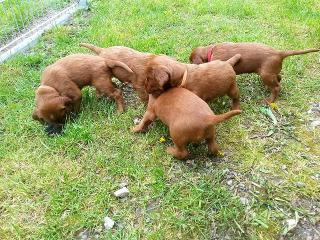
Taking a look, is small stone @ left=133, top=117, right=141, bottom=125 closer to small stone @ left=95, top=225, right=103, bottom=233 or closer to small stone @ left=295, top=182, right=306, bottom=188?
small stone @ left=95, top=225, right=103, bottom=233

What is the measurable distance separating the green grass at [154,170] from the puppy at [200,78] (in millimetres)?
404

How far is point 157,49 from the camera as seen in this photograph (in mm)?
5941

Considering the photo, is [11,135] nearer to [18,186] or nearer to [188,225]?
[18,186]

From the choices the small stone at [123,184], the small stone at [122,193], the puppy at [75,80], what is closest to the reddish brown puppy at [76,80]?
the puppy at [75,80]

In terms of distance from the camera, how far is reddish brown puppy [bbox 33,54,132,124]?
4555mm

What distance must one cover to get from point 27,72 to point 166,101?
2.75 m

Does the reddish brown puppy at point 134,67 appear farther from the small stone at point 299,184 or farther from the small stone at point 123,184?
the small stone at point 299,184

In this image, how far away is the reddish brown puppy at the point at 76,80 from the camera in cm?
455

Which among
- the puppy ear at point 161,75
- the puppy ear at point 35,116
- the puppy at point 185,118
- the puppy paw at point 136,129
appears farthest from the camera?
the puppy ear at point 35,116

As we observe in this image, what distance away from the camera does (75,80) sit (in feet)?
15.3

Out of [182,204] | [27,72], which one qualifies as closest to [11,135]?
[27,72]

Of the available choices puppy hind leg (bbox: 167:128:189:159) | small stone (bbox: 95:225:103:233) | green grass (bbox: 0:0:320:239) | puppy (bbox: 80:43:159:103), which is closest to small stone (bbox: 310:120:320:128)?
green grass (bbox: 0:0:320:239)

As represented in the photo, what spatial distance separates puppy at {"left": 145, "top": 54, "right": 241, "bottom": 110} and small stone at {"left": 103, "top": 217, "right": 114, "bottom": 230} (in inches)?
54.3

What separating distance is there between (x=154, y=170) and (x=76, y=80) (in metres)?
1.55
